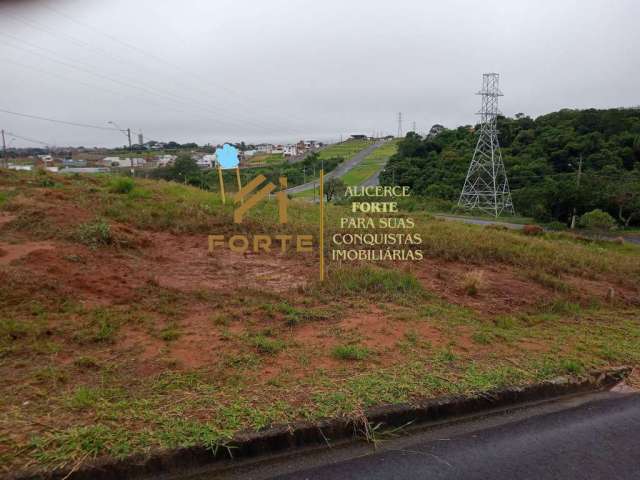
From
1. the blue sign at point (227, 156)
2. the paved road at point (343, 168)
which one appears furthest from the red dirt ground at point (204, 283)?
the paved road at point (343, 168)

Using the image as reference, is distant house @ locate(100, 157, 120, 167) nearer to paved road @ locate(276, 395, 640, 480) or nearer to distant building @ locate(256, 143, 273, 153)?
distant building @ locate(256, 143, 273, 153)

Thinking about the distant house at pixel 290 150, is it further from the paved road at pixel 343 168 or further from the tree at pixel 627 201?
the tree at pixel 627 201

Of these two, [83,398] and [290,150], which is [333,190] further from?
[83,398]

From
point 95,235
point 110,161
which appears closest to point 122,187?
point 95,235

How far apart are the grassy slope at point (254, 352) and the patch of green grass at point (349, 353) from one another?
0.01m

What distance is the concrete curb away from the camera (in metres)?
2.00

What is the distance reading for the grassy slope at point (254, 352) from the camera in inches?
89.5

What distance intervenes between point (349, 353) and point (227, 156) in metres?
5.38

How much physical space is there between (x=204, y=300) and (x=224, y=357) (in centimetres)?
136

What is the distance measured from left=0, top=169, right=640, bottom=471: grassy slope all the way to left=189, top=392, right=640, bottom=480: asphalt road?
0.24m

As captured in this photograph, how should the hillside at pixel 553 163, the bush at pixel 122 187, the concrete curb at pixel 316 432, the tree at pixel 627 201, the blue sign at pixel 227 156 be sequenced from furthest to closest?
1. the hillside at pixel 553 163
2. the tree at pixel 627 201
3. the bush at pixel 122 187
4. the blue sign at pixel 227 156
5. the concrete curb at pixel 316 432

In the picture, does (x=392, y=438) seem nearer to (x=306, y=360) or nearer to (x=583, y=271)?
(x=306, y=360)

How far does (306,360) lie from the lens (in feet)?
10.3

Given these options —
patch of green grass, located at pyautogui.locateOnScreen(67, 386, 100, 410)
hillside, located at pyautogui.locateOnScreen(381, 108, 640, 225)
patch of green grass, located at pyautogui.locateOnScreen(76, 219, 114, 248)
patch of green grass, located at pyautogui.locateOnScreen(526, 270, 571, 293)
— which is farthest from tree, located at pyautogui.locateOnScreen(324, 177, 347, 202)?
patch of green grass, located at pyautogui.locateOnScreen(67, 386, 100, 410)
